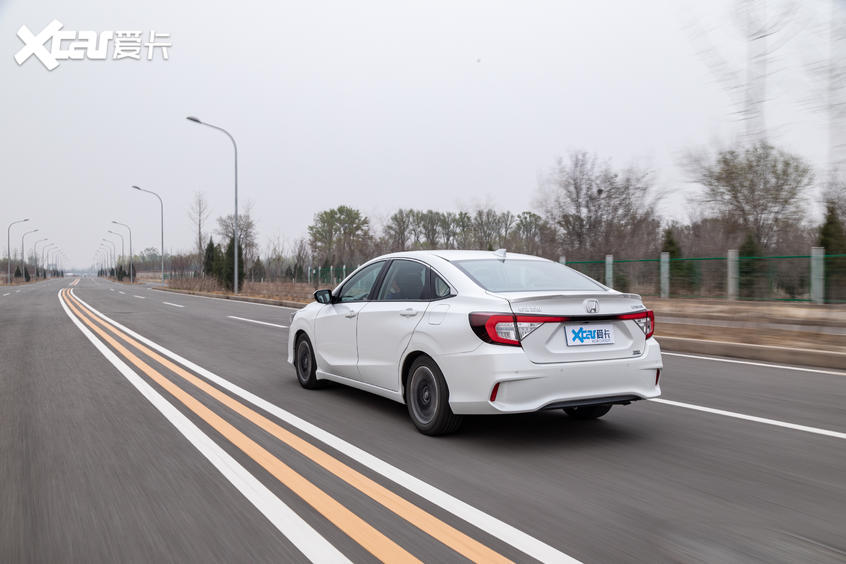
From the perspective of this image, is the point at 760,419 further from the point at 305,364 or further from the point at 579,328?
the point at 305,364

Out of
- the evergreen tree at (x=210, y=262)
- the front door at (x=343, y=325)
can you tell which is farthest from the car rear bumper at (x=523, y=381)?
the evergreen tree at (x=210, y=262)

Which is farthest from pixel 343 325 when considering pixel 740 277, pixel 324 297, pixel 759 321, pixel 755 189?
pixel 755 189

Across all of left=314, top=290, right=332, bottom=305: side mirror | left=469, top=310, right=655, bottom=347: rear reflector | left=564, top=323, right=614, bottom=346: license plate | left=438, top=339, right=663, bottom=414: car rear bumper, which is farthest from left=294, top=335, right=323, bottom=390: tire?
left=564, top=323, right=614, bottom=346: license plate

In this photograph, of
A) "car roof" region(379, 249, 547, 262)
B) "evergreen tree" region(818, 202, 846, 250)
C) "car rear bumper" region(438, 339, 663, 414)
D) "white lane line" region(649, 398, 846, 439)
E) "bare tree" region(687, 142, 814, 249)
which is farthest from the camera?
"bare tree" region(687, 142, 814, 249)

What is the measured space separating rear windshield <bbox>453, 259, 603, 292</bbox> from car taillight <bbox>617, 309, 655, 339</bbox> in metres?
0.43

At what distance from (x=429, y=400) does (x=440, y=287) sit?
0.92 metres

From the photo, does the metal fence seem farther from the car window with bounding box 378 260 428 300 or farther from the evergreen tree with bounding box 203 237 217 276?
the evergreen tree with bounding box 203 237 217 276

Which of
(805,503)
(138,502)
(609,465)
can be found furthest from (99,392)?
(805,503)

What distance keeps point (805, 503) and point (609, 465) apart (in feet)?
3.81

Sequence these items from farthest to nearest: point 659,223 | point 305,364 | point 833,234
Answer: point 659,223, point 833,234, point 305,364

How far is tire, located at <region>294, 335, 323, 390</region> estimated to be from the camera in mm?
7324

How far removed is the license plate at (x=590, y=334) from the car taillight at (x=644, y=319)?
18cm

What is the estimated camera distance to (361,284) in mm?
6703

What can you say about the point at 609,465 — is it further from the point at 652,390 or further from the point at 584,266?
the point at 584,266
